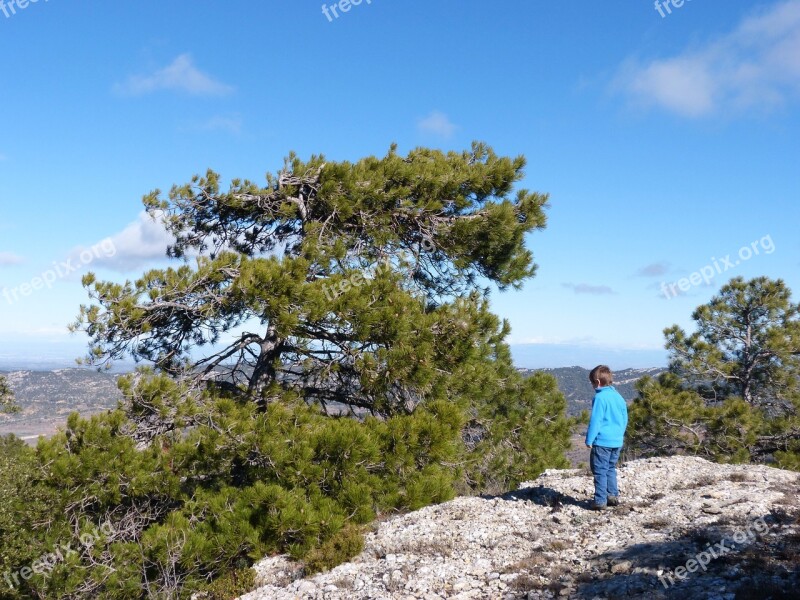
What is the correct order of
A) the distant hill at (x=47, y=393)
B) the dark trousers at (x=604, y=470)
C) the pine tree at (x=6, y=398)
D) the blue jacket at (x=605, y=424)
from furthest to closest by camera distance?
the distant hill at (x=47, y=393)
the pine tree at (x=6, y=398)
the dark trousers at (x=604, y=470)
the blue jacket at (x=605, y=424)

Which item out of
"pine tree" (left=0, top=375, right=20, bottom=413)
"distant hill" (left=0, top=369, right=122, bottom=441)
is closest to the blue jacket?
"pine tree" (left=0, top=375, right=20, bottom=413)

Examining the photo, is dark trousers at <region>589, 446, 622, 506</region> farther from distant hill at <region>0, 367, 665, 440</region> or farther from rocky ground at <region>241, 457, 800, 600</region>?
distant hill at <region>0, 367, 665, 440</region>

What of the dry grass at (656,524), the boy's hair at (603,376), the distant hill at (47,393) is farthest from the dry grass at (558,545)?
the distant hill at (47,393)

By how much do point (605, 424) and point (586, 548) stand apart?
5.78 ft

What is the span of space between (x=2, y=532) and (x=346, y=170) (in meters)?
9.59

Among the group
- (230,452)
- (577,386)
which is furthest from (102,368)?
(577,386)

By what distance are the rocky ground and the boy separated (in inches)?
30.3

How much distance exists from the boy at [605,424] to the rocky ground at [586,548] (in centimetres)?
77

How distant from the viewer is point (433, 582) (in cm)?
638

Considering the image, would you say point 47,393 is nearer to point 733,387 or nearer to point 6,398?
point 6,398

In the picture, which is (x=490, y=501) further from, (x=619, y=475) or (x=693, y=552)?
(x=693, y=552)

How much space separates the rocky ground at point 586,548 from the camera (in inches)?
213

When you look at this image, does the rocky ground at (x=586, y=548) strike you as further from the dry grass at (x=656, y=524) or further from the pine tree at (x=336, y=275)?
the pine tree at (x=336, y=275)

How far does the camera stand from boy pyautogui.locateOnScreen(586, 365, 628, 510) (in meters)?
7.75
